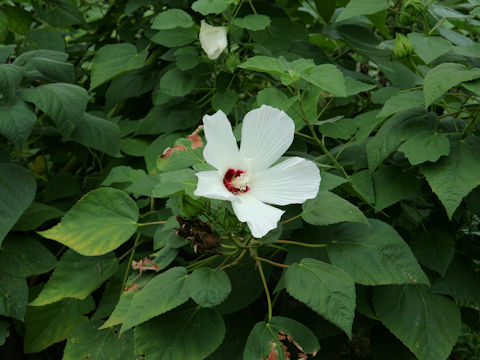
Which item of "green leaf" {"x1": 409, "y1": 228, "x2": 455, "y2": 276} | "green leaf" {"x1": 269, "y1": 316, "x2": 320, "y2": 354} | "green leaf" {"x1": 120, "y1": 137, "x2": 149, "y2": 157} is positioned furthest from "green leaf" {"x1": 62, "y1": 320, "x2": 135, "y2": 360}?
"green leaf" {"x1": 409, "y1": 228, "x2": 455, "y2": 276}

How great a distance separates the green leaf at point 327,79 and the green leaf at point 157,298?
49 centimetres

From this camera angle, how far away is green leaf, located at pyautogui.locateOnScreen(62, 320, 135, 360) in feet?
3.94

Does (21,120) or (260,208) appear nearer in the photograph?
(260,208)

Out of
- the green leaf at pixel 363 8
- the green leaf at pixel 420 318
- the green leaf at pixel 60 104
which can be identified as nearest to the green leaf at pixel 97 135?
the green leaf at pixel 60 104

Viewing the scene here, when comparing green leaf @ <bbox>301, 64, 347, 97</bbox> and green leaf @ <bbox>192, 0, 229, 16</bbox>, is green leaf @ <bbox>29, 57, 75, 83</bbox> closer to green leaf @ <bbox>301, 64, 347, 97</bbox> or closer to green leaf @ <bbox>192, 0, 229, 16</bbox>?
green leaf @ <bbox>192, 0, 229, 16</bbox>

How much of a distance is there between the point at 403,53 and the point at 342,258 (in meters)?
0.56

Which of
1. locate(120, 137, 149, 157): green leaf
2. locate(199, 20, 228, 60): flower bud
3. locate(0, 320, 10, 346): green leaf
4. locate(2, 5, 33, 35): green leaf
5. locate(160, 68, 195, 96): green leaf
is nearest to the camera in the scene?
locate(0, 320, 10, 346): green leaf

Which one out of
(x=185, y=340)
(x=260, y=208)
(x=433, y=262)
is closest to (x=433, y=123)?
(x=433, y=262)

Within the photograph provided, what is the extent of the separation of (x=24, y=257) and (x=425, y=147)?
101 cm

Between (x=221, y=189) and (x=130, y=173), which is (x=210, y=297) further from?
(x=130, y=173)

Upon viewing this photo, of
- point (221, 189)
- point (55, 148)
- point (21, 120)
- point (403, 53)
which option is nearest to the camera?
point (221, 189)

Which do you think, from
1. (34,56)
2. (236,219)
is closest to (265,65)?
(236,219)

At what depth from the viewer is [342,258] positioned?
1096 millimetres

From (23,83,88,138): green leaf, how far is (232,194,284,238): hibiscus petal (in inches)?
23.7
